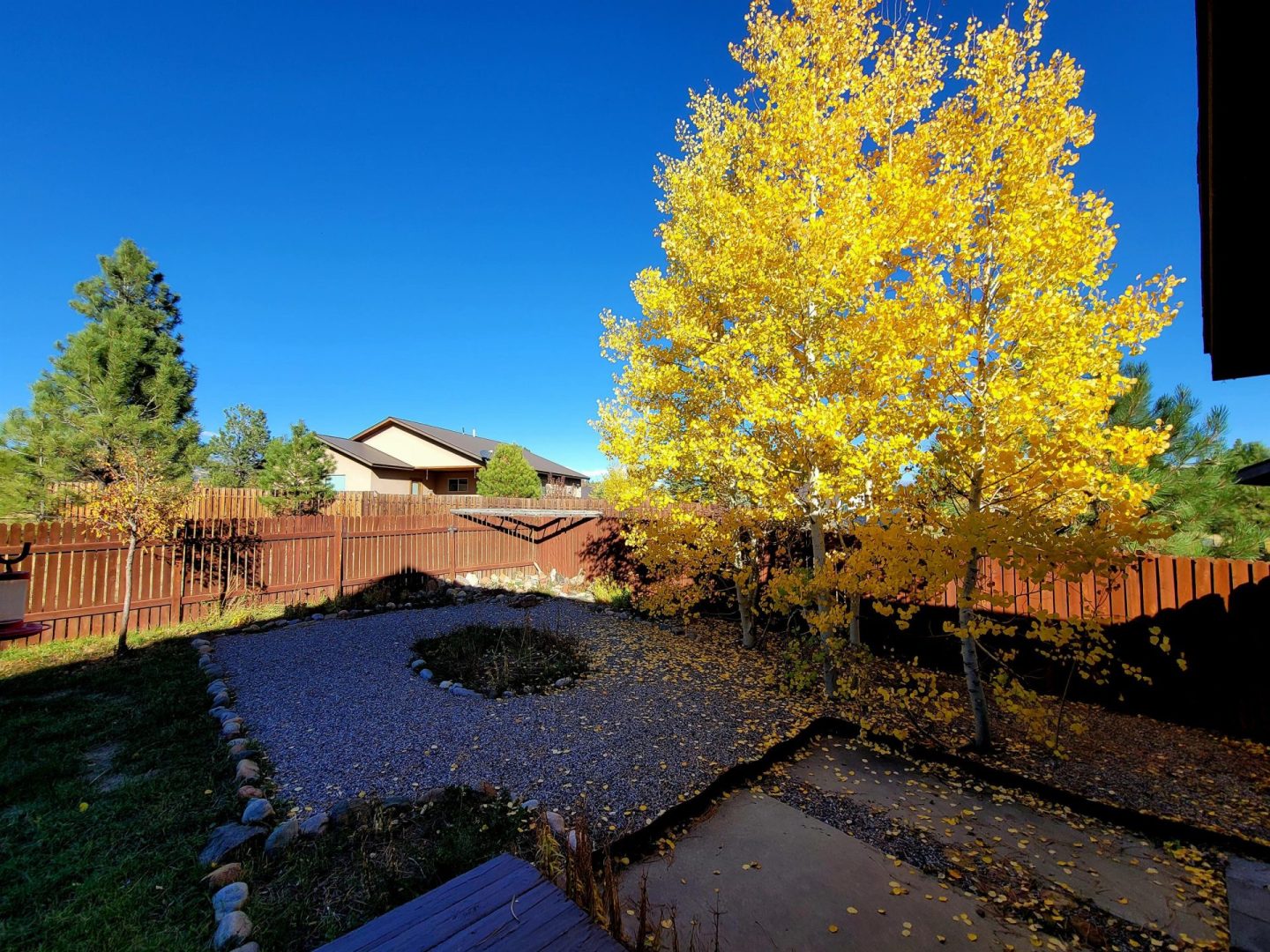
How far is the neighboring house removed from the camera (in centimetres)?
2320

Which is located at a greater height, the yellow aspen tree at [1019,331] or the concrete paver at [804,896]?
the yellow aspen tree at [1019,331]

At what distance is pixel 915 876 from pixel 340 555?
9769 millimetres

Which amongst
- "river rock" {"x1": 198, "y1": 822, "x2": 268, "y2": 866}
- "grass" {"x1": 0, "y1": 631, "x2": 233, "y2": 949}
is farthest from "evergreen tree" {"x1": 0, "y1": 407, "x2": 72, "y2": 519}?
"river rock" {"x1": 198, "y1": 822, "x2": 268, "y2": 866}

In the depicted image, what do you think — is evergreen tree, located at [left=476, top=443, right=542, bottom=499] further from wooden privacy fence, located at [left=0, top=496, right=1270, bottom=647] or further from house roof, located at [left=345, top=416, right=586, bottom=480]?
wooden privacy fence, located at [left=0, top=496, right=1270, bottom=647]

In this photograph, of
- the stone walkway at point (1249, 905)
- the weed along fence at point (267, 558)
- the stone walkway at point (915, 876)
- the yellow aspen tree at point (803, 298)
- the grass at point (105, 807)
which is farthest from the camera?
the weed along fence at point (267, 558)

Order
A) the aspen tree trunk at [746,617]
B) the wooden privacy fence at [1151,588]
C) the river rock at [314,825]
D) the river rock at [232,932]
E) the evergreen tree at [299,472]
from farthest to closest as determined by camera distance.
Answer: the evergreen tree at [299,472] < the aspen tree trunk at [746,617] < the wooden privacy fence at [1151,588] < the river rock at [314,825] < the river rock at [232,932]

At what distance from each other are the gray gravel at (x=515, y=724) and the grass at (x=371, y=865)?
1.16 ft

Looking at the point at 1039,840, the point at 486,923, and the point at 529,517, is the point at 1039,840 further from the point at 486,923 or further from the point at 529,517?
the point at 529,517

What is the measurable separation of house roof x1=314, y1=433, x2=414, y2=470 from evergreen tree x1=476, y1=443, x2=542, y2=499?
599 centimetres

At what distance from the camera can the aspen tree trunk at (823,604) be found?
4703mm

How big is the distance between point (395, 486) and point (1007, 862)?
85.9 feet

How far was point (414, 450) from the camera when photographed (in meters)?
25.3

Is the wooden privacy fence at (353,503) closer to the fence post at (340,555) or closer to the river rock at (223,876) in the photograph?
the fence post at (340,555)

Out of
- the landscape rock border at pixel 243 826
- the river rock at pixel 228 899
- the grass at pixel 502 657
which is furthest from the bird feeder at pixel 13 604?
the river rock at pixel 228 899
